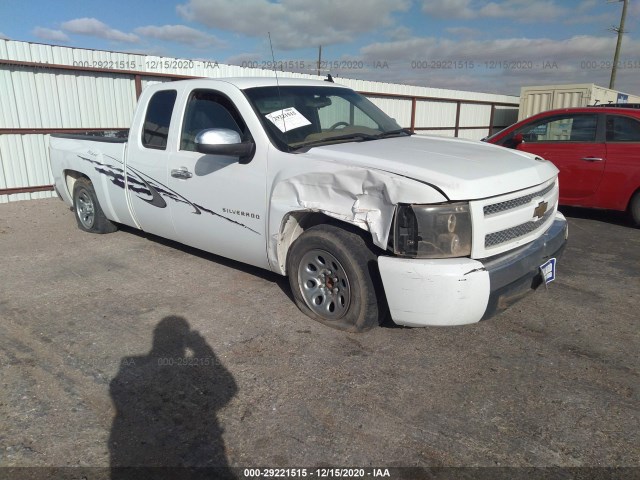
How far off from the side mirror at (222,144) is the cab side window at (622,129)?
5.57 m

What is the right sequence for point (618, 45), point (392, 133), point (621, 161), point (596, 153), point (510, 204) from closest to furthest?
point (510, 204) < point (392, 133) < point (621, 161) < point (596, 153) < point (618, 45)

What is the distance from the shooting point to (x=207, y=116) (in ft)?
14.0

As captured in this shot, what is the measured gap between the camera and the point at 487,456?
2.31 metres

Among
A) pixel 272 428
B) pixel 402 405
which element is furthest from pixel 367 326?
pixel 272 428

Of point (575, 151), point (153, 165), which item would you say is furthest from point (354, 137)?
point (575, 151)

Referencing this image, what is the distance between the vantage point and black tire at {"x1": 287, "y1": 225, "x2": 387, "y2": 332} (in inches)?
126

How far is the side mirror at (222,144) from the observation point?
140 inches

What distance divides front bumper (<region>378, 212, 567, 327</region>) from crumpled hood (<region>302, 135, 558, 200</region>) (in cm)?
43

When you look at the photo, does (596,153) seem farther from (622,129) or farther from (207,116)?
(207,116)

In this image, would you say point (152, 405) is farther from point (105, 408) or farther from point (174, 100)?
point (174, 100)

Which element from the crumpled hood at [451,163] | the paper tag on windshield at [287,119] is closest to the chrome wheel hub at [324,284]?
the crumpled hood at [451,163]

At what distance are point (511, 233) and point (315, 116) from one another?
77.3 inches

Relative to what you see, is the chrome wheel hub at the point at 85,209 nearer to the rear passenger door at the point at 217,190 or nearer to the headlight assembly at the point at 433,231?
the rear passenger door at the point at 217,190

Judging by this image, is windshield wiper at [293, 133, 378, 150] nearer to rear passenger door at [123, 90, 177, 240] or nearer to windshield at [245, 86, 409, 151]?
windshield at [245, 86, 409, 151]
